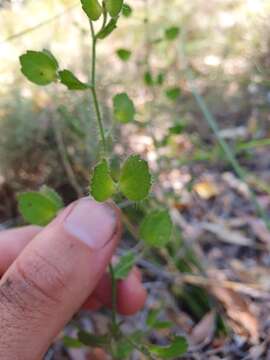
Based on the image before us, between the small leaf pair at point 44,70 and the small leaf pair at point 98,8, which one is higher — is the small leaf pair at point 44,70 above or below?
below

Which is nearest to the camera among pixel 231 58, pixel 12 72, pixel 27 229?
pixel 27 229

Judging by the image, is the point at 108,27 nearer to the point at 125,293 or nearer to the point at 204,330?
the point at 125,293

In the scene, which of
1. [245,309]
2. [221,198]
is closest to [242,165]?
[221,198]

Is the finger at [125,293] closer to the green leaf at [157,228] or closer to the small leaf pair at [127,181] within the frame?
the green leaf at [157,228]

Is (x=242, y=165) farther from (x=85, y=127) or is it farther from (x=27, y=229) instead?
(x=27, y=229)

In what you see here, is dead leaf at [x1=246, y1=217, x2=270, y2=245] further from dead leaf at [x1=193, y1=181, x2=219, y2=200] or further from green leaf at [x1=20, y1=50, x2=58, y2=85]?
green leaf at [x1=20, y1=50, x2=58, y2=85]

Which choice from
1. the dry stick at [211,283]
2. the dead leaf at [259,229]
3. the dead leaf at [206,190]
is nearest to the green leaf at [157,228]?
the dry stick at [211,283]

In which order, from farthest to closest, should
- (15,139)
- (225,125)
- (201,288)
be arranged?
1. (225,125)
2. (15,139)
3. (201,288)
